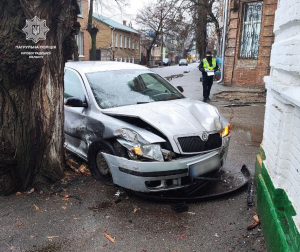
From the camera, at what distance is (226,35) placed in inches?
585

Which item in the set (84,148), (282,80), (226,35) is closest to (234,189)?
(282,80)

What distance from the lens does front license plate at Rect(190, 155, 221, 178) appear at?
A: 3.68m

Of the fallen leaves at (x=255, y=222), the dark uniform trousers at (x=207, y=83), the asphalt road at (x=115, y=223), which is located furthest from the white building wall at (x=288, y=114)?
the dark uniform trousers at (x=207, y=83)

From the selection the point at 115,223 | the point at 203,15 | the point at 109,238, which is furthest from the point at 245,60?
the point at 109,238

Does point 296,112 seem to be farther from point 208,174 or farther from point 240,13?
point 240,13

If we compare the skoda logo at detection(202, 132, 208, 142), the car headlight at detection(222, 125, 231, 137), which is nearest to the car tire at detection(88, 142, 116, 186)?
the skoda logo at detection(202, 132, 208, 142)

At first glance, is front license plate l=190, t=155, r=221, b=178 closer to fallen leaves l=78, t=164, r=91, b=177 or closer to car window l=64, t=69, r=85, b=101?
fallen leaves l=78, t=164, r=91, b=177

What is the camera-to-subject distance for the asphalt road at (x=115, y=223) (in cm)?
301

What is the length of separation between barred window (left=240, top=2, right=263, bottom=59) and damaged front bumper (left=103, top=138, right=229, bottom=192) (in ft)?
37.3

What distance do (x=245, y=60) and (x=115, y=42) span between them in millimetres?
31533

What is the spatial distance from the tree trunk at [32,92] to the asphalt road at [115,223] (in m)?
0.36

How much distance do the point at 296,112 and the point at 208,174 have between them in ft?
5.81

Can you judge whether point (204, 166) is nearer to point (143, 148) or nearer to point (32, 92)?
point (143, 148)

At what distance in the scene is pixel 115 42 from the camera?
42.9 m
